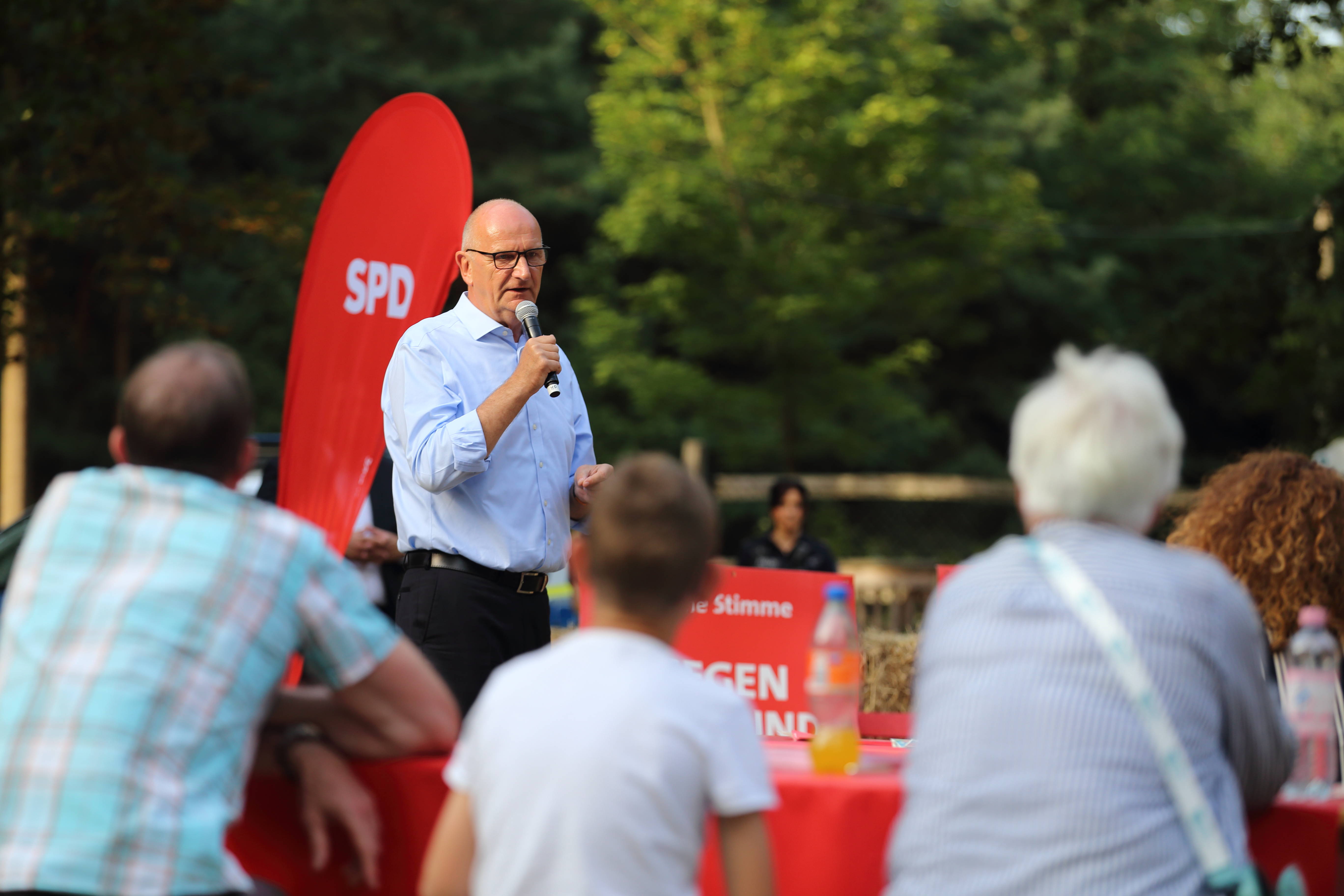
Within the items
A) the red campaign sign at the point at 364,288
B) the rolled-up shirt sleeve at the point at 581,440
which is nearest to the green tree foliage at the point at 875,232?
the red campaign sign at the point at 364,288

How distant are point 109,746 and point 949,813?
109cm

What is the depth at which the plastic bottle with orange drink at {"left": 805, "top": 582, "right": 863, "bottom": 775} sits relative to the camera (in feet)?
7.52

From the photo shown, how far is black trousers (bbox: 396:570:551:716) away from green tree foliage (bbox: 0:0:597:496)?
20.3 feet

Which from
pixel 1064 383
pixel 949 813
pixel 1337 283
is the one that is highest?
pixel 1337 283

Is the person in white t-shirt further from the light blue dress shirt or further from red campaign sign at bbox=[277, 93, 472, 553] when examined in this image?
red campaign sign at bbox=[277, 93, 472, 553]

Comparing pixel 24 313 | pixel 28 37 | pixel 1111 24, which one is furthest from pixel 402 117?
pixel 1111 24

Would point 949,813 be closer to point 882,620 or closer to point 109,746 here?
point 109,746

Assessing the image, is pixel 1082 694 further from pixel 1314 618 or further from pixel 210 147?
pixel 210 147

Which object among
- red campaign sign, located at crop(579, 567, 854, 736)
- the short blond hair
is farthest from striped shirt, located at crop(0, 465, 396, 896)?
red campaign sign, located at crop(579, 567, 854, 736)

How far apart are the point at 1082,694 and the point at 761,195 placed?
45.6ft

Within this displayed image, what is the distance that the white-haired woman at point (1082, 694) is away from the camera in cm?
175

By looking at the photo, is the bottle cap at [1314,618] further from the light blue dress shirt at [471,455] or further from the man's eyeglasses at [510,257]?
the man's eyeglasses at [510,257]

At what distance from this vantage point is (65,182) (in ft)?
30.8

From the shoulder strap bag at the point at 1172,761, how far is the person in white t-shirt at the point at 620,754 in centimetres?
47
